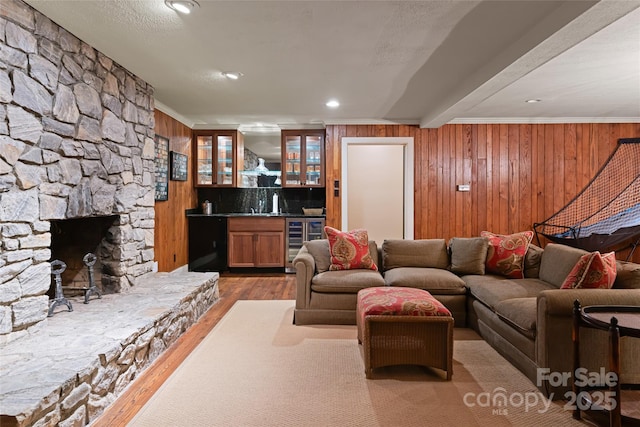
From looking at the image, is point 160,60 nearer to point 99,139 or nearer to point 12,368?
point 99,139

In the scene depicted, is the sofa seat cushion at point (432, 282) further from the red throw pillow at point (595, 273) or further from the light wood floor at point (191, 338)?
the light wood floor at point (191, 338)

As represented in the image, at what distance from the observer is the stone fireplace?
2305mm

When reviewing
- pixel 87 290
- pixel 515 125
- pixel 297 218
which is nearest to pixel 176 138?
pixel 297 218

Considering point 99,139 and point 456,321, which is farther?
point 456,321

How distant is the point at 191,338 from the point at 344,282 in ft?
4.71

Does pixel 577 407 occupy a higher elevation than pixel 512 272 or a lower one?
lower

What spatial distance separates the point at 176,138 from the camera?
5.64 metres

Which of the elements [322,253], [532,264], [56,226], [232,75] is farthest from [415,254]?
[56,226]

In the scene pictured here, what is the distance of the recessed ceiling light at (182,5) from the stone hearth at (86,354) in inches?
82.3

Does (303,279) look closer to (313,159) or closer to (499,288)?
(499,288)

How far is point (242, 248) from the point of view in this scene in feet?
20.5

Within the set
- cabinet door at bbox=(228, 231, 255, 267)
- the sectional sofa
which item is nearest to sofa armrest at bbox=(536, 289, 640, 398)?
the sectional sofa

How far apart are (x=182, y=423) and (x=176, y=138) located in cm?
445

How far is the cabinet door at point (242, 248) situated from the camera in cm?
623
